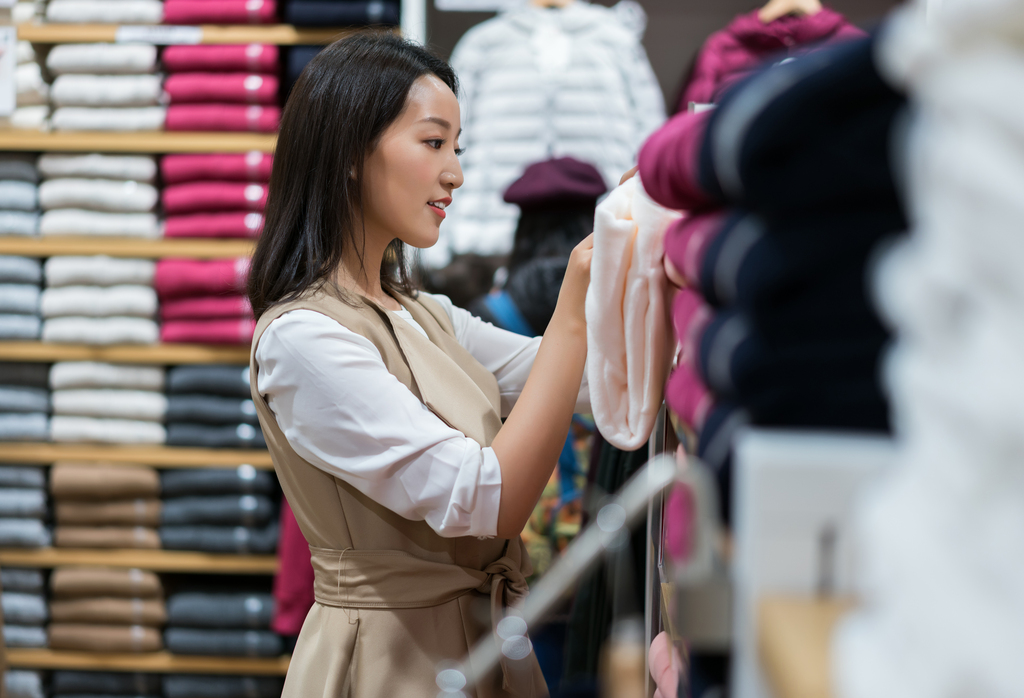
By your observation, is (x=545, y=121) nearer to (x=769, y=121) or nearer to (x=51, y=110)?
(x=51, y=110)

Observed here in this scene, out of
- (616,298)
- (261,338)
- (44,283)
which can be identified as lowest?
(44,283)

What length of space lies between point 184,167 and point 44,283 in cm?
57

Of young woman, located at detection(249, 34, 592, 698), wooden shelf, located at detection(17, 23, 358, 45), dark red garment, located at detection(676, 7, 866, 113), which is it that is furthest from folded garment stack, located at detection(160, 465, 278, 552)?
dark red garment, located at detection(676, 7, 866, 113)

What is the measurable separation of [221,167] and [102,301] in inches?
20.4

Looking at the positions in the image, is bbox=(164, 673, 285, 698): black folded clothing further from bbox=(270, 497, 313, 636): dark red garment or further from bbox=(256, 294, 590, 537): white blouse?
bbox=(256, 294, 590, 537): white blouse

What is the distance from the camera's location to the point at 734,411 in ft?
1.64

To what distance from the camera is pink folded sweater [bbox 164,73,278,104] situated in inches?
100

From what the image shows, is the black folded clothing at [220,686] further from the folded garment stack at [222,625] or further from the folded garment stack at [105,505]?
the folded garment stack at [105,505]

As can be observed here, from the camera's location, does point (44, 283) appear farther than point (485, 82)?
No

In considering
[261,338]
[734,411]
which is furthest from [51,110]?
[734,411]

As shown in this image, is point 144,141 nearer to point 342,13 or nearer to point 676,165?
point 342,13

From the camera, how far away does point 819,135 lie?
0.44 m

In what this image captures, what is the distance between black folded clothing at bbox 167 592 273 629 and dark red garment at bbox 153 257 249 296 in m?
0.87

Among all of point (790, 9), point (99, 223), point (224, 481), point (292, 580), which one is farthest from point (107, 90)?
point (790, 9)
